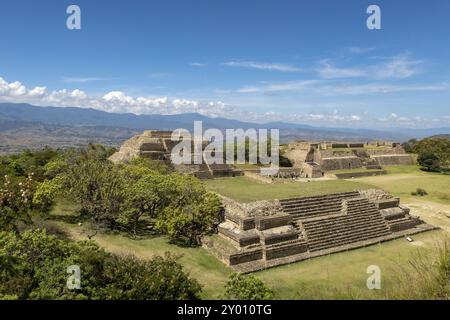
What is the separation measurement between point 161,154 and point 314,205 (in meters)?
15.0

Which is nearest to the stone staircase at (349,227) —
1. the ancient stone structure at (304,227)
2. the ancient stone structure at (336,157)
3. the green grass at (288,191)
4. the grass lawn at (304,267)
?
the ancient stone structure at (304,227)

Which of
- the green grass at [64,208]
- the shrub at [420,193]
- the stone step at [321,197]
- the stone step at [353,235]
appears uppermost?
the stone step at [321,197]

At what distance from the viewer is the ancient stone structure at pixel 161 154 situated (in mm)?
25984

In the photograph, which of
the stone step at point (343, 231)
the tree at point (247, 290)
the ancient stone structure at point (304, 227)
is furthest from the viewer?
the stone step at point (343, 231)

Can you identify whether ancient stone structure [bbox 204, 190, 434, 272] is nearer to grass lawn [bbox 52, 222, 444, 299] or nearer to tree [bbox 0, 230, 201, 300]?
grass lawn [bbox 52, 222, 444, 299]

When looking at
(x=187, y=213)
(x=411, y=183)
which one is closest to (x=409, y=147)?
(x=411, y=183)

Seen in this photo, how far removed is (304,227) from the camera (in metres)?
14.8

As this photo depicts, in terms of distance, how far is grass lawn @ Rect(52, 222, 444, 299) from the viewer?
10.9 metres

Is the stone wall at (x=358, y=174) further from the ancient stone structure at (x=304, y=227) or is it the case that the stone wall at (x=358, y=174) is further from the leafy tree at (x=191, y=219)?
the leafy tree at (x=191, y=219)

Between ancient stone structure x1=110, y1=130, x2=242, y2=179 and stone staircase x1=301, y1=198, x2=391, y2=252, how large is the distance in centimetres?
1096

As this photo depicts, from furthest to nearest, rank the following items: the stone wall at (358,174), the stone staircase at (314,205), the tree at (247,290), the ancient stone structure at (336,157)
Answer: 1. the ancient stone structure at (336,157)
2. the stone wall at (358,174)
3. the stone staircase at (314,205)
4. the tree at (247,290)

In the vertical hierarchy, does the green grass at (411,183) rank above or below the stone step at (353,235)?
above

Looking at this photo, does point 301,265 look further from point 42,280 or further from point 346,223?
point 42,280
